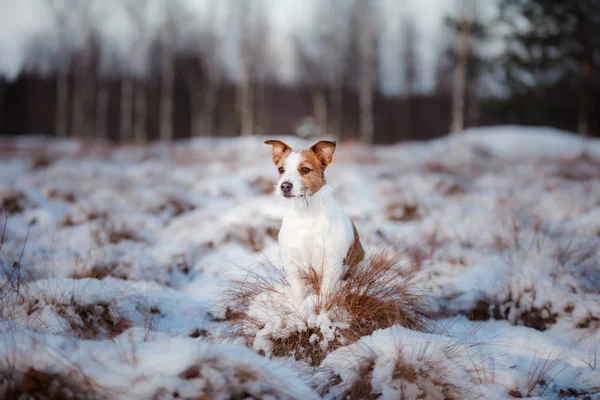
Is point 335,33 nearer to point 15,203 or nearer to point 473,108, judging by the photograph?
point 473,108

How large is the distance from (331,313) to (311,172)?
109cm

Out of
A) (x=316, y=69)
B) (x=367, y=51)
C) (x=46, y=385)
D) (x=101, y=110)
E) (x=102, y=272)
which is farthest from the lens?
(x=101, y=110)

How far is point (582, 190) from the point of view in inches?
324

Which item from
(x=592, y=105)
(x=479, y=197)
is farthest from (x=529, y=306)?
(x=592, y=105)

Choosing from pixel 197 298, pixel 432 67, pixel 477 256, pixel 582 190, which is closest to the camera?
pixel 197 298

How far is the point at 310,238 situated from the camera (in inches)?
126

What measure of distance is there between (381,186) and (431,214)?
6.32 feet

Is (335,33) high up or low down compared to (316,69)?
up

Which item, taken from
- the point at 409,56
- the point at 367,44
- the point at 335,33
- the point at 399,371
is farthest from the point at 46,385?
the point at 409,56

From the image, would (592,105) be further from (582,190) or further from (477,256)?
(477,256)

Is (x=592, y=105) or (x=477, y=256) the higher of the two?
(x=592, y=105)

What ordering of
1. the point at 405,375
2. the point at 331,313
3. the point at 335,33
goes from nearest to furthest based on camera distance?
the point at 405,375 → the point at 331,313 → the point at 335,33

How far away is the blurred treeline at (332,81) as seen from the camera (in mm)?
22188

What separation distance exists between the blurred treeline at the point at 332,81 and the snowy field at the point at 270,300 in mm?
13143
